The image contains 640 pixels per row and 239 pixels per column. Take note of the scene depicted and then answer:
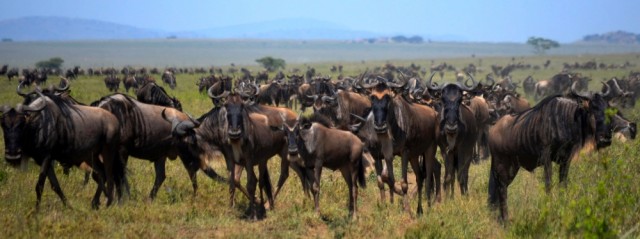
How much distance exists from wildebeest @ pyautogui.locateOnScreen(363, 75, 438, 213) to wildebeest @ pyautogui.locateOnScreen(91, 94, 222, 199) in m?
2.67

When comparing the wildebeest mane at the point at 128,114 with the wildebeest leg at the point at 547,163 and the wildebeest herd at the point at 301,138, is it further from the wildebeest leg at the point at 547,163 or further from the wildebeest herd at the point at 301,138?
the wildebeest leg at the point at 547,163

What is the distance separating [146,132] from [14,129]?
216 centimetres

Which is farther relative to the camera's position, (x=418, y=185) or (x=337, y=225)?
(x=418, y=185)

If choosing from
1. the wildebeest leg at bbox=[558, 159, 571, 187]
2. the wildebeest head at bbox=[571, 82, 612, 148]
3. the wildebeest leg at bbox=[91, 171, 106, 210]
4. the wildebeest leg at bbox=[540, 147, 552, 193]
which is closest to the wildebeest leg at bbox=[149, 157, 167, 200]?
the wildebeest leg at bbox=[91, 171, 106, 210]

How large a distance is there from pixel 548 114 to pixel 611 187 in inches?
46.5

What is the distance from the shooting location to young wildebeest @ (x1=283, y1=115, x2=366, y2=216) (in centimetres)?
899

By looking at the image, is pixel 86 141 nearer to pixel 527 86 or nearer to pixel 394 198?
pixel 394 198

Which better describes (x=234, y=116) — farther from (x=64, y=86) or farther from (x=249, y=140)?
(x=64, y=86)

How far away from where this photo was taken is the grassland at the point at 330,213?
7.10 metres

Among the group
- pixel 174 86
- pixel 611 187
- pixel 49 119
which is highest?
pixel 49 119

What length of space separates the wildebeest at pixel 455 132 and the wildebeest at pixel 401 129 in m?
0.25

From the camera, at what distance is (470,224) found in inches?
314

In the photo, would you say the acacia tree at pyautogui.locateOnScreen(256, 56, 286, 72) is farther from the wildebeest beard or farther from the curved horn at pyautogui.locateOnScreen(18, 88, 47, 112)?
the curved horn at pyautogui.locateOnScreen(18, 88, 47, 112)

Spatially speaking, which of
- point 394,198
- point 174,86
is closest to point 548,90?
point 174,86
